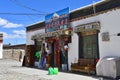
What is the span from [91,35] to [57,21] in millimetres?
4637

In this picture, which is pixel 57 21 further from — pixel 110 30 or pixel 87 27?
pixel 110 30

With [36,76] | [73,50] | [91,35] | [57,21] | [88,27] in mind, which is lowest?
[36,76]

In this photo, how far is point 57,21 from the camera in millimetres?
21031

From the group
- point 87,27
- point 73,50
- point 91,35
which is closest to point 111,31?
point 87,27

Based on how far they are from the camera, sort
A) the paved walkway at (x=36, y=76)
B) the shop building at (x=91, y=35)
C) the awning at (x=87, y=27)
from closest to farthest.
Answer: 1. the paved walkway at (x=36, y=76)
2. the shop building at (x=91, y=35)
3. the awning at (x=87, y=27)

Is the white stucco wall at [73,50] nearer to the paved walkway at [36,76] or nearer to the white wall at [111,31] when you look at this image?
the paved walkway at [36,76]

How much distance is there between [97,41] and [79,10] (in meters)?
2.96

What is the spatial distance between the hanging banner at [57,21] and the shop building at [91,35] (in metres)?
0.43

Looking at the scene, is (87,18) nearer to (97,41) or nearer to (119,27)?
(97,41)

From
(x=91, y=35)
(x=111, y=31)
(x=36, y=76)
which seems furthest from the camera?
(x=91, y=35)

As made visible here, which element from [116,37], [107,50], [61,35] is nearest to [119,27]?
[116,37]

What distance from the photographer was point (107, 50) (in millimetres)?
15406

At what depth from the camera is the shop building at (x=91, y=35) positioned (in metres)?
15.0

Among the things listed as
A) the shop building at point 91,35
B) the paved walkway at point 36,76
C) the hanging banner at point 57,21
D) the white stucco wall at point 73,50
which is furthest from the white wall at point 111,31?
the hanging banner at point 57,21
